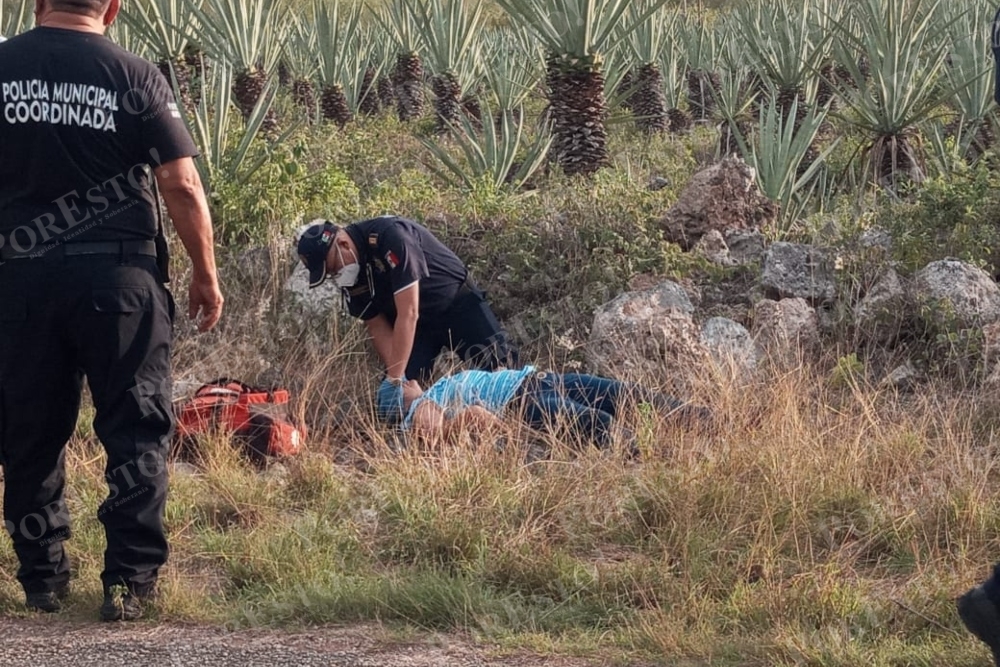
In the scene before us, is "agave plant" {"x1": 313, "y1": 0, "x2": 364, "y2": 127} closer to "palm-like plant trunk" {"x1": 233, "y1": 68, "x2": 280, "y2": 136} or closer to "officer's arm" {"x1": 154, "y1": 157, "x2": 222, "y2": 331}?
"palm-like plant trunk" {"x1": 233, "y1": 68, "x2": 280, "y2": 136}

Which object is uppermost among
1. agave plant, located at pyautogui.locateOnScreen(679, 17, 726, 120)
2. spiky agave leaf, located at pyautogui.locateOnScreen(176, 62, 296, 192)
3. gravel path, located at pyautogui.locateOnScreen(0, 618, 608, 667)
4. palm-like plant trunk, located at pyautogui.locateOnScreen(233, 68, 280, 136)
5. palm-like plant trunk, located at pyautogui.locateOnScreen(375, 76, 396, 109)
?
agave plant, located at pyautogui.locateOnScreen(679, 17, 726, 120)

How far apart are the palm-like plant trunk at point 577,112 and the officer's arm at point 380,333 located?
136 inches

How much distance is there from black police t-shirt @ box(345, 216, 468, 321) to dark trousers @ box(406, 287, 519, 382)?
75mm

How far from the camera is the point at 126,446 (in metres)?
3.93

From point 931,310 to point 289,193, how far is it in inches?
160

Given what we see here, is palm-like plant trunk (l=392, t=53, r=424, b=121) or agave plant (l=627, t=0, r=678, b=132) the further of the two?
palm-like plant trunk (l=392, t=53, r=424, b=121)

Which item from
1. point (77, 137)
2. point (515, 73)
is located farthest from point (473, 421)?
point (515, 73)

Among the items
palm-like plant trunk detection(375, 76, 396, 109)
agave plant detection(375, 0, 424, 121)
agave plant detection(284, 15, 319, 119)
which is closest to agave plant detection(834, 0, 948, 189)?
agave plant detection(375, 0, 424, 121)

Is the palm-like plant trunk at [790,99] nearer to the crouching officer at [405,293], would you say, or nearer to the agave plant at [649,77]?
the agave plant at [649,77]

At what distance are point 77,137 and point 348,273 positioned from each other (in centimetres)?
245

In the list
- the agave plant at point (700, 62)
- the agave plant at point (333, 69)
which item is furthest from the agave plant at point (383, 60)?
the agave plant at point (700, 62)

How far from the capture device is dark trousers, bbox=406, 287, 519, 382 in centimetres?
643

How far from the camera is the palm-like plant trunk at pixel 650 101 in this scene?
15.8m

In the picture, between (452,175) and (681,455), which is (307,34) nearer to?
(452,175)
